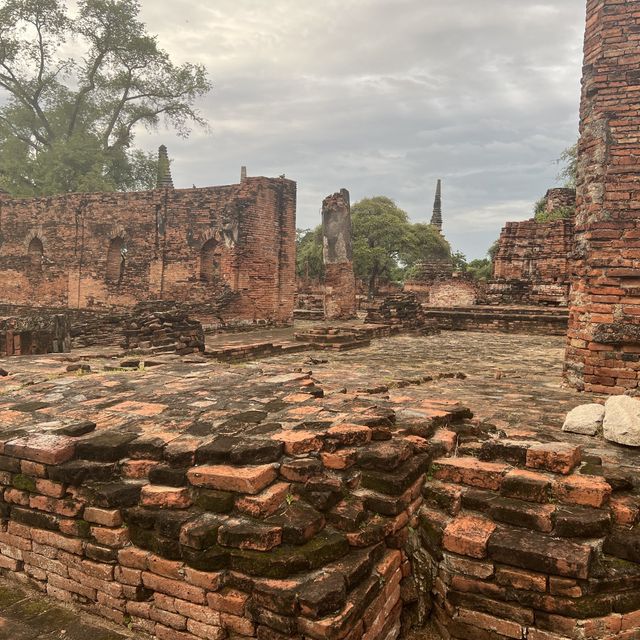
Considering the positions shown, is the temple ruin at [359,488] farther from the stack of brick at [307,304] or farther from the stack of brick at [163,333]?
the stack of brick at [307,304]

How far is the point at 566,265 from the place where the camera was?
17.0 m

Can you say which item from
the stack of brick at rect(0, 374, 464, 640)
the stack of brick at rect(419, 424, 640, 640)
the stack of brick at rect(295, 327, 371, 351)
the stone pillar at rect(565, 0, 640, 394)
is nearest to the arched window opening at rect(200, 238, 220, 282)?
the stack of brick at rect(295, 327, 371, 351)

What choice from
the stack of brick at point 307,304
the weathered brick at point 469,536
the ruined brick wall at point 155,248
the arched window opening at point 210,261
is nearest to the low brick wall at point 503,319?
the ruined brick wall at point 155,248

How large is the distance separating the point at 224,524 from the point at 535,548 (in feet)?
4.39

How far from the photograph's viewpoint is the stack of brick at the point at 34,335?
7.28m

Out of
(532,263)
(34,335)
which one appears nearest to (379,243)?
(532,263)

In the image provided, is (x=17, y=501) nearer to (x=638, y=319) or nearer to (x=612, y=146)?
(x=638, y=319)

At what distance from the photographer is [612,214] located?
5047 mm

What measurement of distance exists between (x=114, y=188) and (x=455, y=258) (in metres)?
25.7

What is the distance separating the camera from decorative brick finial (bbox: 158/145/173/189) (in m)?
24.9

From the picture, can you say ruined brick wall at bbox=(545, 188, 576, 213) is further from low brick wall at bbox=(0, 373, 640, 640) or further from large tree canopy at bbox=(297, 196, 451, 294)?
low brick wall at bbox=(0, 373, 640, 640)

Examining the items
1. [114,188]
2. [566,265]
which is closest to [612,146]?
[566,265]

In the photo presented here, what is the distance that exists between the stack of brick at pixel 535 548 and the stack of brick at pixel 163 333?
265 inches

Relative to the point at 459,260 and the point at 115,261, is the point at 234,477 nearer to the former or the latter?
the point at 115,261
